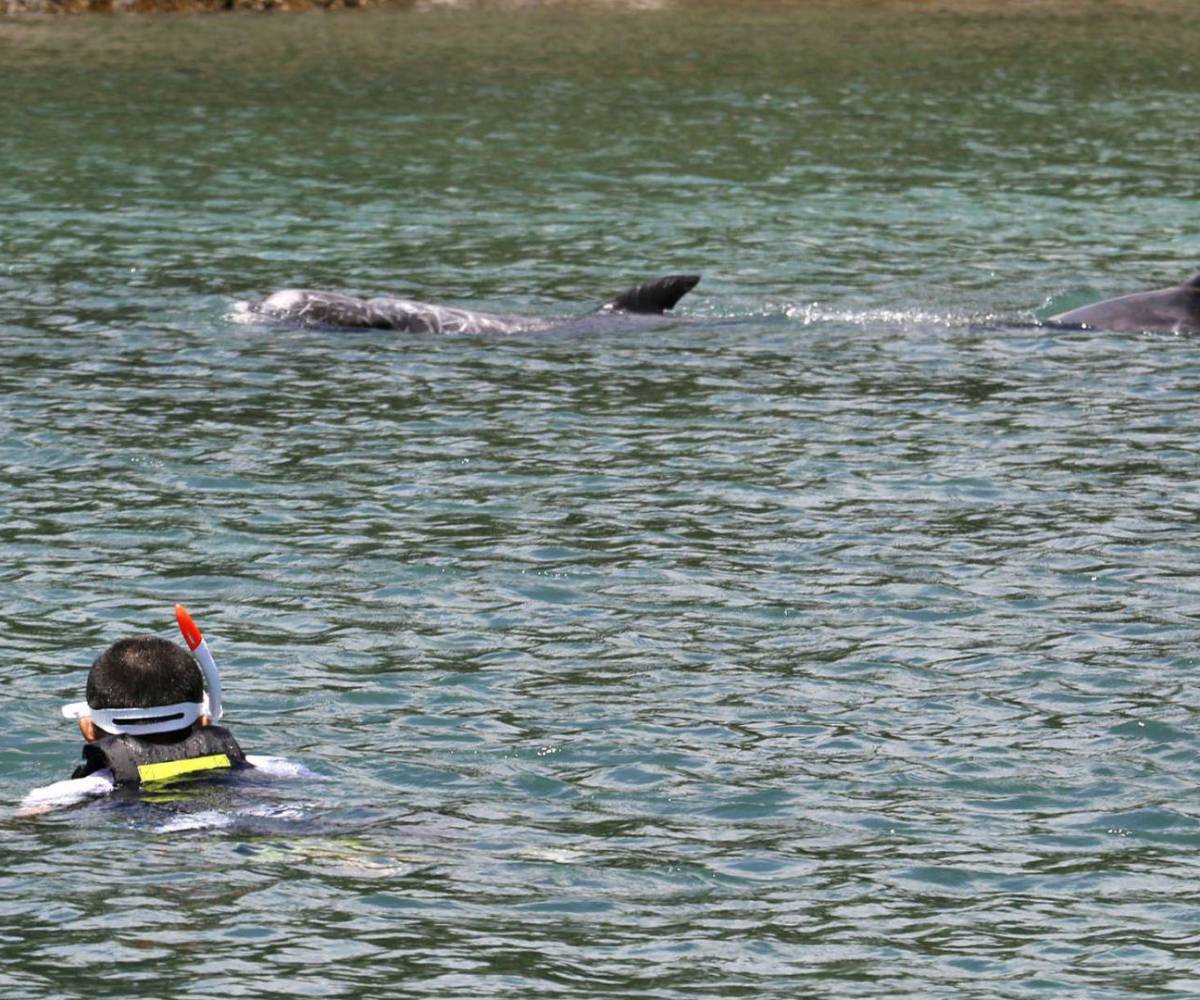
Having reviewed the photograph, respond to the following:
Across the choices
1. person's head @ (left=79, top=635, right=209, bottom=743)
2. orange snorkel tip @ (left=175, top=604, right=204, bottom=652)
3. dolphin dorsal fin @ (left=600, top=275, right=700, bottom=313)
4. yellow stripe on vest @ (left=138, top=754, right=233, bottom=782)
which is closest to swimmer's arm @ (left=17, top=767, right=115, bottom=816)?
yellow stripe on vest @ (left=138, top=754, right=233, bottom=782)

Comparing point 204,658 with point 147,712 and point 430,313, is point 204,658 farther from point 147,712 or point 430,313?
point 430,313

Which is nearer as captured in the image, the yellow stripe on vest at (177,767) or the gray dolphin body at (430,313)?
the yellow stripe on vest at (177,767)

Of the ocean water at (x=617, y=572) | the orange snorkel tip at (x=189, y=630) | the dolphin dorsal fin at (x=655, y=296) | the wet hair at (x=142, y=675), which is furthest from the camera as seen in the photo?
the dolphin dorsal fin at (x=655, y=296)

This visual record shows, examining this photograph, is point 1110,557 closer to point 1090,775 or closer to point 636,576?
point 636,576

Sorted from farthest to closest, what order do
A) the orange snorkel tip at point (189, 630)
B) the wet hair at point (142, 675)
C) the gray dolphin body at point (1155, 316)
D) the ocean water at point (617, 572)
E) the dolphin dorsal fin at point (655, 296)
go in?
the dolphin dorsal fin at point (655, 296) → the gray dolphin body at point (1155, 316) → the wet hair at point (142, 675) → the orange snorkel tip at point (189, 630) → the ocean water at point (617, 572)

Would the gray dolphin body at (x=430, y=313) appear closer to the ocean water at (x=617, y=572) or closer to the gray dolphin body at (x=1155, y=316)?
the ocean water at (x=617, y=572)

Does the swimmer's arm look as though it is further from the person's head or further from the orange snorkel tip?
the orange snorkel tip

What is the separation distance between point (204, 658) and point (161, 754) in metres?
0.61

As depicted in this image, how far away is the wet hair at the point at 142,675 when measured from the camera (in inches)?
405

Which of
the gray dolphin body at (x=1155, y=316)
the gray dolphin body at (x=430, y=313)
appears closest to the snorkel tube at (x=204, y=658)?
the gray dolphin body at (x=430, y=313)

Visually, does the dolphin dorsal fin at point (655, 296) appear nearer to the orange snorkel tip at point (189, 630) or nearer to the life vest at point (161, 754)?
the life vest at point (161, 754)

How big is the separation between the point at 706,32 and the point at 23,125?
20734 millimetres

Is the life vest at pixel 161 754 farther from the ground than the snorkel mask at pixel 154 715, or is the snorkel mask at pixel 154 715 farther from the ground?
the snorkel mask at pixel 154 715

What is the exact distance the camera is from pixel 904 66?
47.2m
